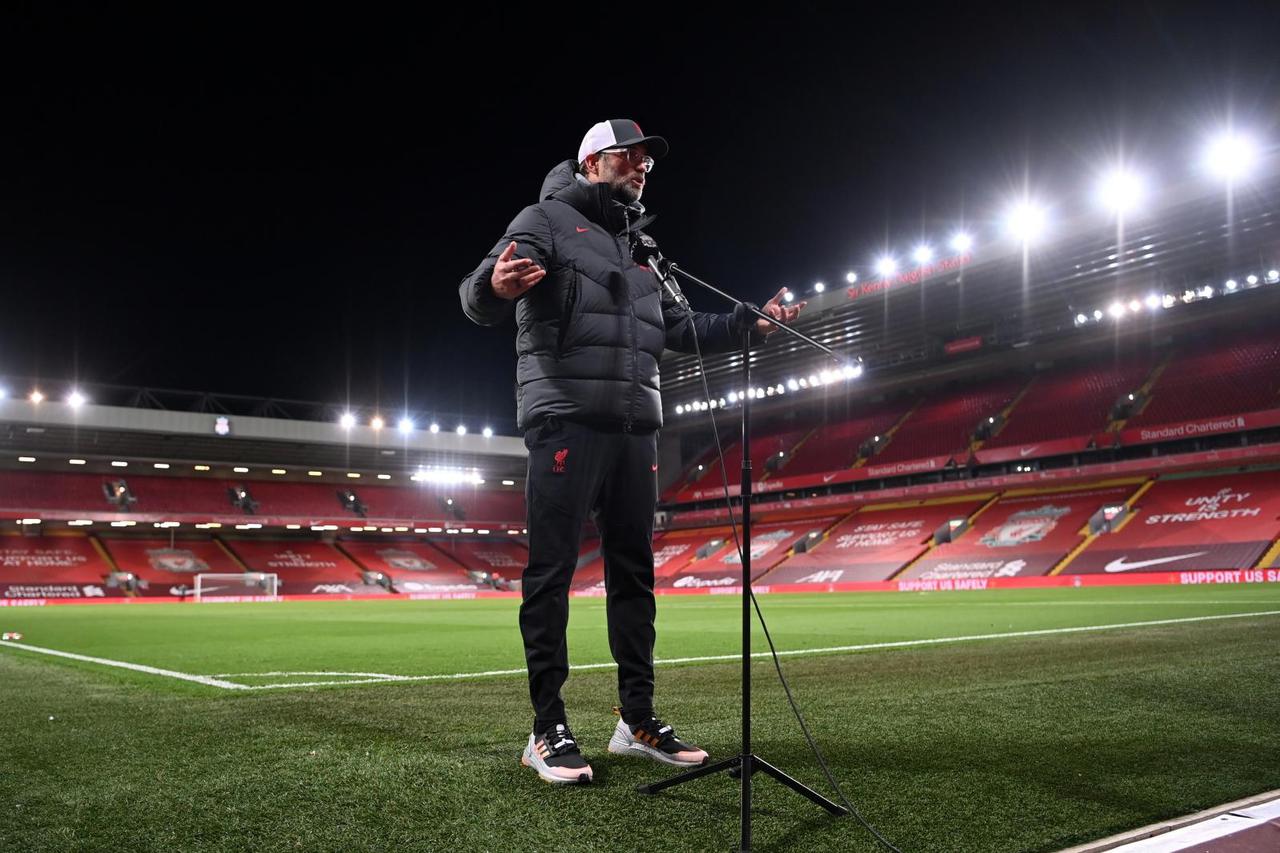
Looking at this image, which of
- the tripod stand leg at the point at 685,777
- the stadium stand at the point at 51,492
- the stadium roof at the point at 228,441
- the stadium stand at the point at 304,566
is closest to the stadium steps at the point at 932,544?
the stadium stand at the point at 304,566

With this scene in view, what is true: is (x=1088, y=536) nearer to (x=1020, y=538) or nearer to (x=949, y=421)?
(x=1020, y=538)

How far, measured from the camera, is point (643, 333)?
2996 mm

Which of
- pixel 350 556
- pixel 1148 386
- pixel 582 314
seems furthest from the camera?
pixel 350 556

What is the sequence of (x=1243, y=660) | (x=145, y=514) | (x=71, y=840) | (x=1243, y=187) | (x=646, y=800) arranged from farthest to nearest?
1. (x=145, y=514)
2. (x=1243, y=187)
3. (x=1243, y=660)
4. (x=646, y=800)
5. (x=71, y=840)

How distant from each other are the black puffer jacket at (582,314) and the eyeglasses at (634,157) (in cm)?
11

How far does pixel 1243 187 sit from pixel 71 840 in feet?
88.6

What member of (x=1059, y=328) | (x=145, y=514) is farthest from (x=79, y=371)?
(x=1059, y=328)

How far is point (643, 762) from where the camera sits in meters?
2.77

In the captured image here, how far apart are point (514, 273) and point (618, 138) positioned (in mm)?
740

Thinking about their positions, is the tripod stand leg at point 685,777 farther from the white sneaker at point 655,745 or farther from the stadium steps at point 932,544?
the stadium steps at point 932,544

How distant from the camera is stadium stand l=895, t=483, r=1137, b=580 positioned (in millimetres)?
25516

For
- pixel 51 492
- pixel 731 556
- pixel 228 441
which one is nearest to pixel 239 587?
pixel 228 441

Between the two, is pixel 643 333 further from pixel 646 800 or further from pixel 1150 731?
pixel 1150 731

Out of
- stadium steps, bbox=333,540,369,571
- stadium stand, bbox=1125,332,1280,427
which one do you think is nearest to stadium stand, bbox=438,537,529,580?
stadium steps, bbox=333,540,369,571
